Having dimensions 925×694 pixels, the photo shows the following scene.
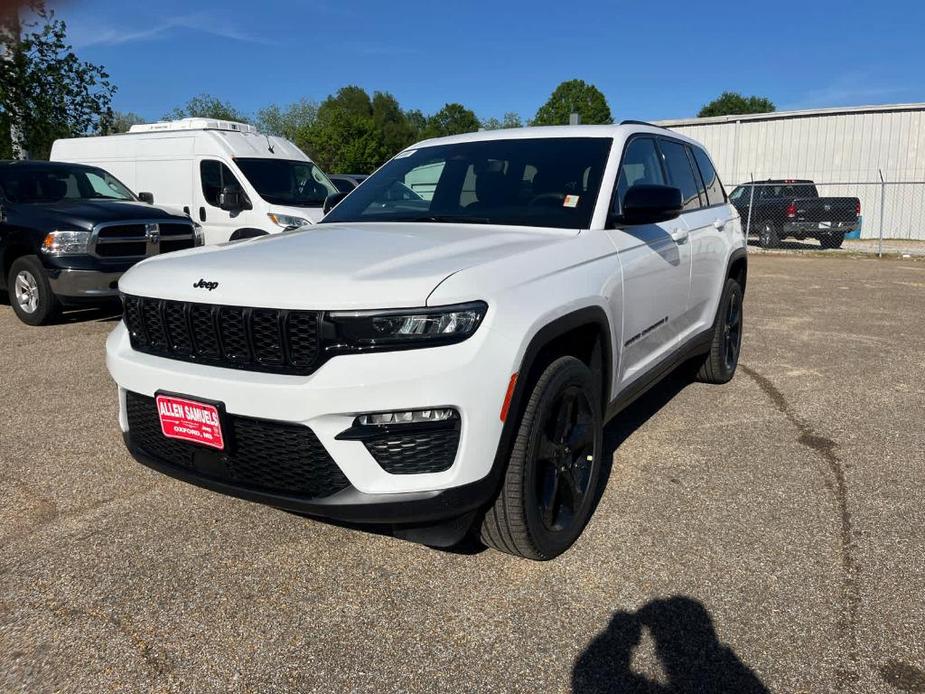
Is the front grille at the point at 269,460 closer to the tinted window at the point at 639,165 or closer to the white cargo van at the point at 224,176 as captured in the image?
the tinted window at the point at 639,165

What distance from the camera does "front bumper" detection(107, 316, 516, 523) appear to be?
228 cm

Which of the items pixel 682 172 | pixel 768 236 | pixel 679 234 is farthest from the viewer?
pixel 768 236

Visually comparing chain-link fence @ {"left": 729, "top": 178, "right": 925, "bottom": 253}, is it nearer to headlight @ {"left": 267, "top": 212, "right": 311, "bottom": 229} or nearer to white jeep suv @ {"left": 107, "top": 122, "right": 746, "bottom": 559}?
headlight @ {"left": 267, "top": 212, "right": 311, "bottom": 229}

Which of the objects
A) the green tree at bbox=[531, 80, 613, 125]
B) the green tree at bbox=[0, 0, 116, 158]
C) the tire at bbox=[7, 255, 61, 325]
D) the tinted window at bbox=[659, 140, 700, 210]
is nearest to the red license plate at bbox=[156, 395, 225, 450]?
the tinted window at bbox=[659, 140, 700, 210]

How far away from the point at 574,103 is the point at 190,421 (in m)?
73.5

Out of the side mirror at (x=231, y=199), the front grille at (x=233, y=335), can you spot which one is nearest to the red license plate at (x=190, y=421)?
the front grille at (x=233, y=335)

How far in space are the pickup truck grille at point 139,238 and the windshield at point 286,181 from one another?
198 centimetres

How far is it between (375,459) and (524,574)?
0.85 meters

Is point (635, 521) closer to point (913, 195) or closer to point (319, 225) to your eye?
point (319, 225)

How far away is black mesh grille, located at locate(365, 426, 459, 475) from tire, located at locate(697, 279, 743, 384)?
3.31 metres

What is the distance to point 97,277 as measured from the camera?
743 cm

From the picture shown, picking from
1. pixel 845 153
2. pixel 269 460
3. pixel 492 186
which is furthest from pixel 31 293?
pixel 845 153

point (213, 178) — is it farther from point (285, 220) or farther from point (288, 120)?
point (288, 120)

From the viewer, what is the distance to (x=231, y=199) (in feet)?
31.9
